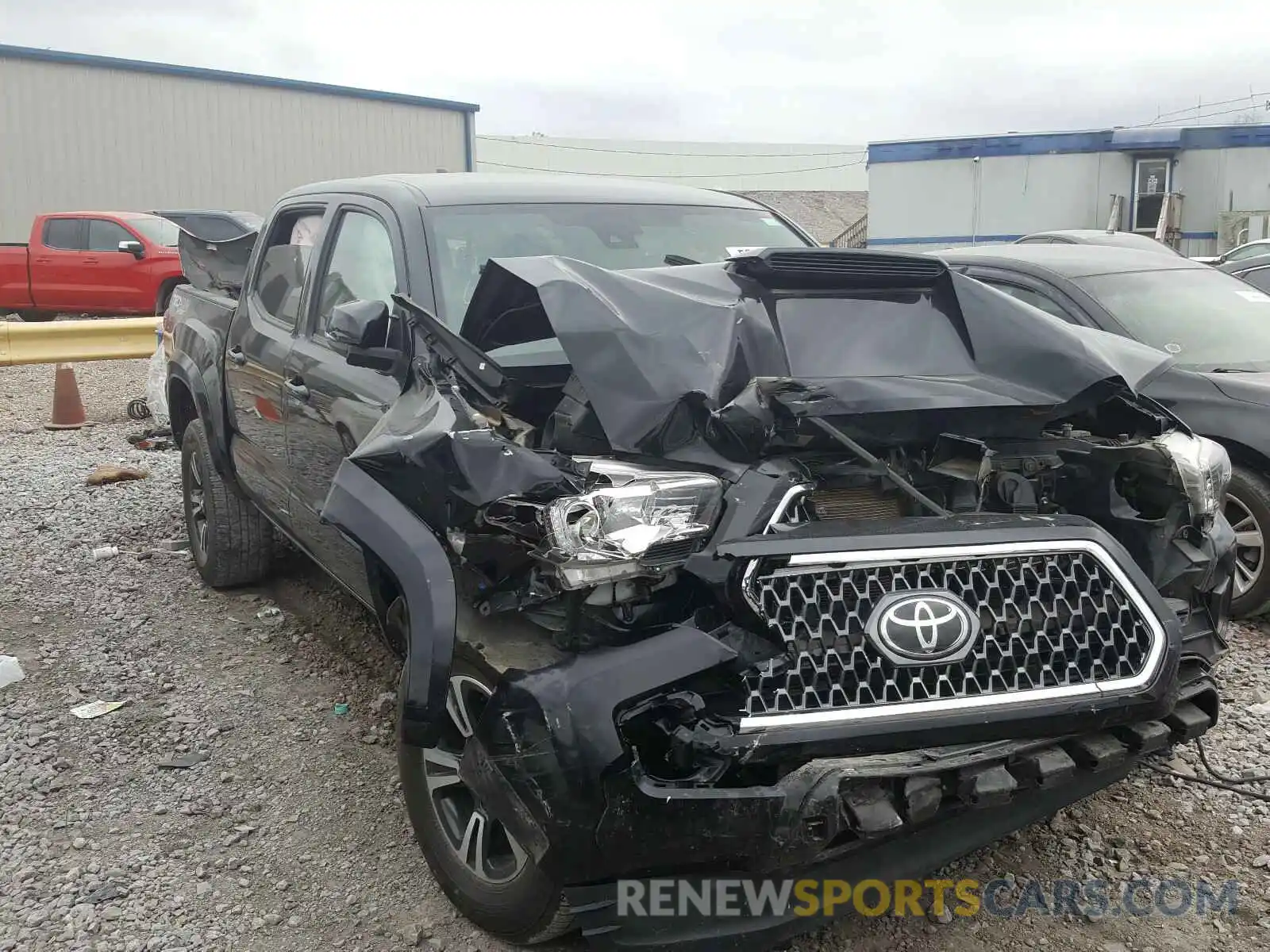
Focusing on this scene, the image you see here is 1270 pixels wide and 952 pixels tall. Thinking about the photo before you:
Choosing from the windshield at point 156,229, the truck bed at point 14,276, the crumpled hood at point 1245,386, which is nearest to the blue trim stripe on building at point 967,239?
the windshield at point 156,229

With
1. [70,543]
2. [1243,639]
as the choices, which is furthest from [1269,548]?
[70,543]

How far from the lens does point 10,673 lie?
13.8 feet

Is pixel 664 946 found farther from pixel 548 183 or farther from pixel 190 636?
pixel 190 636

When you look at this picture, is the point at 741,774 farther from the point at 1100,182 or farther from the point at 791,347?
the point at 1100,182

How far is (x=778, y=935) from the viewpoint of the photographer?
219 cm

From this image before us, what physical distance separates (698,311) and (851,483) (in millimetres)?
571

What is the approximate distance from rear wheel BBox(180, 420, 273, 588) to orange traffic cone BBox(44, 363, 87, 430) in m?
4.69

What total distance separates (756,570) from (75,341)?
9517 mm

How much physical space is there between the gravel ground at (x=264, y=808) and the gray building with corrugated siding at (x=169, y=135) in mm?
19721

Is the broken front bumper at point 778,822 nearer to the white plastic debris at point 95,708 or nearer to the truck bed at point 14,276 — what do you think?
the white plastic debris at point 95,708

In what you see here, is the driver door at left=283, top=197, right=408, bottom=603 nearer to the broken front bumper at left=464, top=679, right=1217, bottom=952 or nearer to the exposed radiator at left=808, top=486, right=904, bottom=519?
the exposed radiator at left=808, top=486, right=904, bottom=519

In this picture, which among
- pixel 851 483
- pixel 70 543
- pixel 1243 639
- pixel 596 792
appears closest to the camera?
pixel 596 792

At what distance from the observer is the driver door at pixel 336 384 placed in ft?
11.2

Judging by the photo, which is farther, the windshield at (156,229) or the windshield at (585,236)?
the windshield at (156,229)
